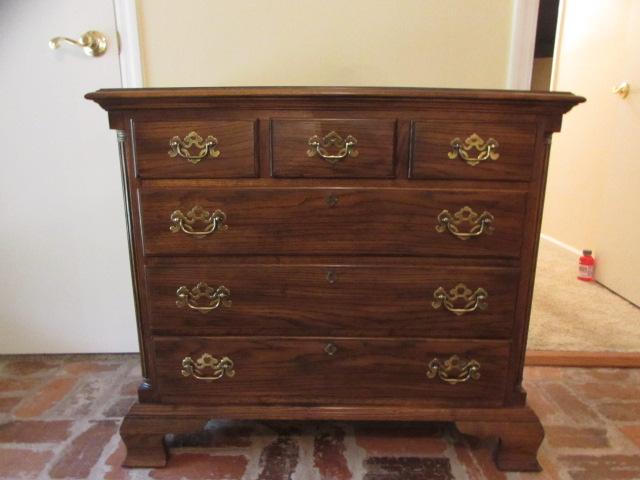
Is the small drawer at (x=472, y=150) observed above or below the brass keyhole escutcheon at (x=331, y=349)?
above

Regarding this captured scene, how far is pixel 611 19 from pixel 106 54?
8.79 ft

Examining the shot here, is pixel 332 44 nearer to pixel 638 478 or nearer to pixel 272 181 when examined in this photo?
pixel 272 181

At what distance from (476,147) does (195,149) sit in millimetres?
621

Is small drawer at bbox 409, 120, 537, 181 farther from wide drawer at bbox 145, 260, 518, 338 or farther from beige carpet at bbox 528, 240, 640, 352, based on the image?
beige carpet at bbox 528, 240, 640, 352

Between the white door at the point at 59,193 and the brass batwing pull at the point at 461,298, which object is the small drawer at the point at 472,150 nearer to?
the brass batwing pull at the point at 461,298

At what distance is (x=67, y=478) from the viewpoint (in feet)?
3.69

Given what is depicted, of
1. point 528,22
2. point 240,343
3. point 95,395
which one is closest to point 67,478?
point 95,395

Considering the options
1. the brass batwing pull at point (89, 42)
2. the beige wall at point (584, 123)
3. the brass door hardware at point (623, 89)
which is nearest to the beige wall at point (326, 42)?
the brass batwing pull at point (89, 42)

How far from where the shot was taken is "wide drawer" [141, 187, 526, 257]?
1007mm

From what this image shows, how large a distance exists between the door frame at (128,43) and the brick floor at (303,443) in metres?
1.04

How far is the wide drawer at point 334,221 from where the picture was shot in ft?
3.30

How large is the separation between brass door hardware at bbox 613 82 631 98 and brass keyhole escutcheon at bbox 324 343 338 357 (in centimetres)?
217

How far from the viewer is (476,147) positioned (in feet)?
3.21

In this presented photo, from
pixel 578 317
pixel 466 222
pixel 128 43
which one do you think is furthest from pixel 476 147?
pixel 578 317
